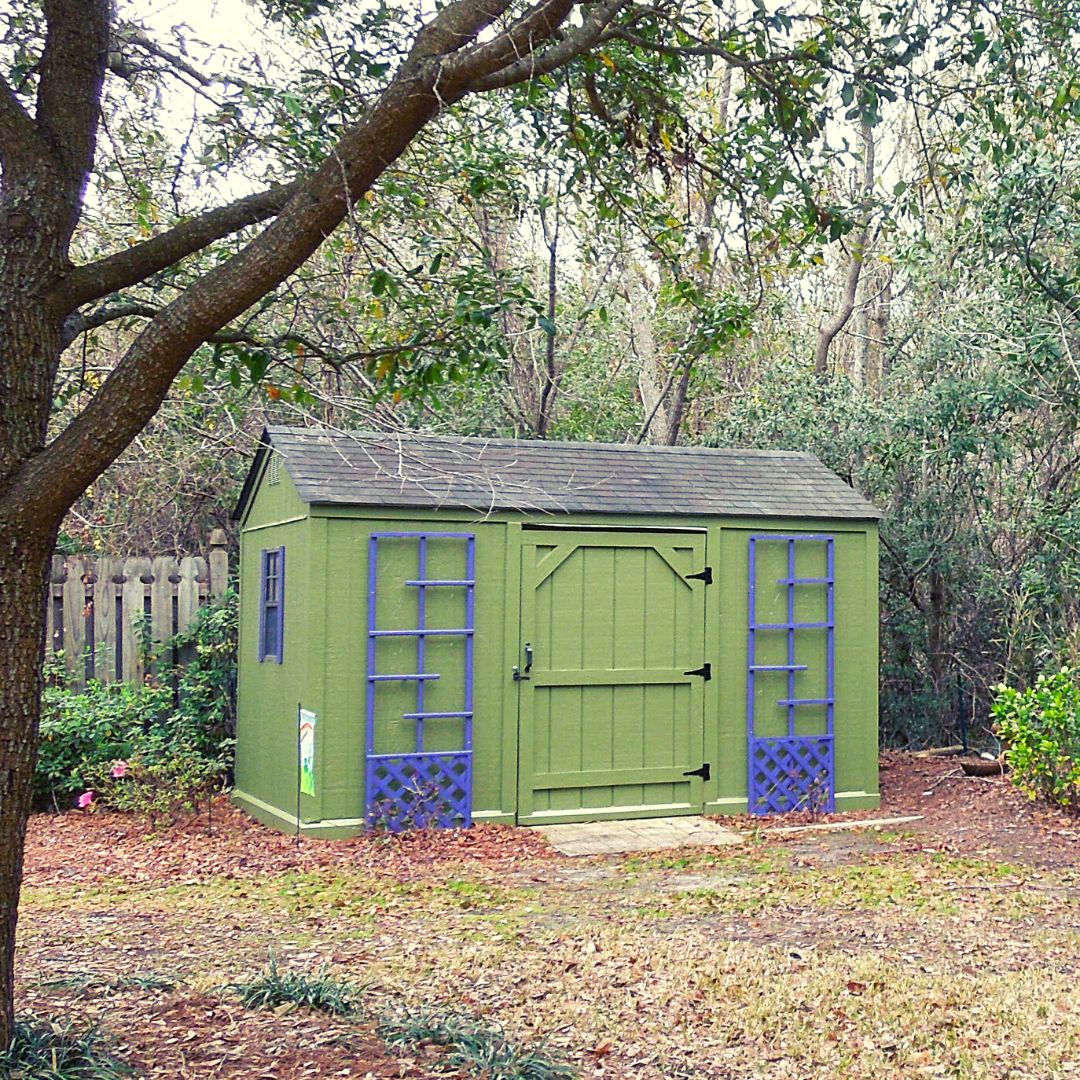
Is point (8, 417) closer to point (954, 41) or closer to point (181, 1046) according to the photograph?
point (181, 1046)

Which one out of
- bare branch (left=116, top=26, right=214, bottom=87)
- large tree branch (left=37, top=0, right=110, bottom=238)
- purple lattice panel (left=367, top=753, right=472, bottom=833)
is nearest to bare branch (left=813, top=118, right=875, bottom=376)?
purple lattice panel (left=367, top=753, right=472, bottom=833)

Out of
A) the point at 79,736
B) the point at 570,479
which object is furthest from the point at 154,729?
the point at 570,479

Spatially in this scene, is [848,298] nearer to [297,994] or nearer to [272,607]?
[272,607]

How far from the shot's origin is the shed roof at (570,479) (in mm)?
8164

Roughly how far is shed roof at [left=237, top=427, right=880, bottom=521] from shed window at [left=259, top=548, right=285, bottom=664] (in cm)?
80

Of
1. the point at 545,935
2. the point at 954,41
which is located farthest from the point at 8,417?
the point at 954,41

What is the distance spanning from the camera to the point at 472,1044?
3.98 metres

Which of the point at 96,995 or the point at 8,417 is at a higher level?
the point at 8,417

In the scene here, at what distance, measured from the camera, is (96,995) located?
435cm

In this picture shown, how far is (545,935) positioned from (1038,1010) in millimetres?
2166

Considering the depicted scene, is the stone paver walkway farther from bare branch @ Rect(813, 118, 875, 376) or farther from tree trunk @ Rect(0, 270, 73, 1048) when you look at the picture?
bare branch @ Rect(813, 118, 875, 376)

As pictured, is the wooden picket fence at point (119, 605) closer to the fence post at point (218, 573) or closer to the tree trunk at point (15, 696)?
the fence post at point (218, 573)

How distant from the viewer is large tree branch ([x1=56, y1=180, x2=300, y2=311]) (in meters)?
3.76

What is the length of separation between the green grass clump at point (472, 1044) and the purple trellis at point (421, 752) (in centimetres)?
365
